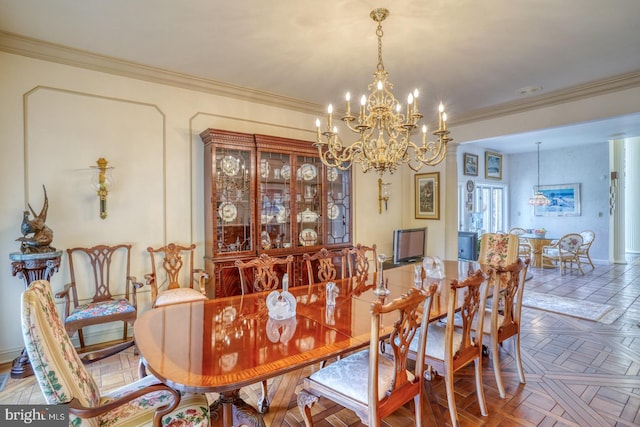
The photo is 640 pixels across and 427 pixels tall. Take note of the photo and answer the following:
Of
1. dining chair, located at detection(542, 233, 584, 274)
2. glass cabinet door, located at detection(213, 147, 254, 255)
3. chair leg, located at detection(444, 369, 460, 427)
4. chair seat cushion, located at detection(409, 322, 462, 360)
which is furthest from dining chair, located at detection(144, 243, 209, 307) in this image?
dining chair, located at detection(542, 233, 584, 274)

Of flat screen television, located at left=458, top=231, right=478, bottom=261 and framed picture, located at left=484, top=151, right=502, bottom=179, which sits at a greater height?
framed picture, located at left=484, top=151, right=502, bottom=179

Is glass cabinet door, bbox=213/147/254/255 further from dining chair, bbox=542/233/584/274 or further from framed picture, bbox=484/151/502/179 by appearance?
framed picture, bbox=484/151/502/179

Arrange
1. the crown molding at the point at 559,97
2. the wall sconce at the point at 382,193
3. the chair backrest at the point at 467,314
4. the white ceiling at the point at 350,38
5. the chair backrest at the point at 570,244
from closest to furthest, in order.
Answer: the chair backrest at the point at 467,314 → the white ceiling at the point at 350,38 → the crown molding at the point at 559,97 → the wall sconce at the point at 382,193 → the chair backrest at the point at 570,244

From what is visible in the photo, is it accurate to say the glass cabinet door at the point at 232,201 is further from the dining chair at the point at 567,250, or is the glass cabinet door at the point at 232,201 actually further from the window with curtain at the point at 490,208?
the dining chair at the point at 567,250

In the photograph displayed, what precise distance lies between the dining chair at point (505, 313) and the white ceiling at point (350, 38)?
1799 mm

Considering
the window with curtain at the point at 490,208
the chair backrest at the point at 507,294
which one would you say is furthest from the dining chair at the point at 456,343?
the window with curtain at the point at 490,208

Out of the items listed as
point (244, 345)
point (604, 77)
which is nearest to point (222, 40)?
point (244, 345)

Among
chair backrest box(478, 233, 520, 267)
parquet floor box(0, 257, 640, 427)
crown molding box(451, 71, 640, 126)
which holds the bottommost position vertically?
parquet floor box(0, 257, 640, 427)

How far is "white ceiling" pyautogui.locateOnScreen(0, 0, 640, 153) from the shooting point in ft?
7.11

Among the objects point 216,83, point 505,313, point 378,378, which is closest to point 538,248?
point 505,313

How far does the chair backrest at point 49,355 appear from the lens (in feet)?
3.54

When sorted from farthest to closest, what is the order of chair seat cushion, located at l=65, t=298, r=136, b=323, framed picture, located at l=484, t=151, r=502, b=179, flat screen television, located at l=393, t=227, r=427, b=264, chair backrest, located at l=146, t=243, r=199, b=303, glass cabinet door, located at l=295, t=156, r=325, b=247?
framed picture, located at l=484, t=151, r=502, b=179, flat screen television, located at l=393, t=227, r=427, b=264, glass cabinet door, located at l=295, t=156, r=325, b=247, chair backrest, located at l=146, t=243, r=199, b=303, chair seat cushion, located at l=65, t=298, r=136, b=323

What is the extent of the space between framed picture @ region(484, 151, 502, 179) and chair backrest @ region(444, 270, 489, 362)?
6.60 m

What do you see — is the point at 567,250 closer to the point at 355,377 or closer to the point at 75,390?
the point at 355,377
